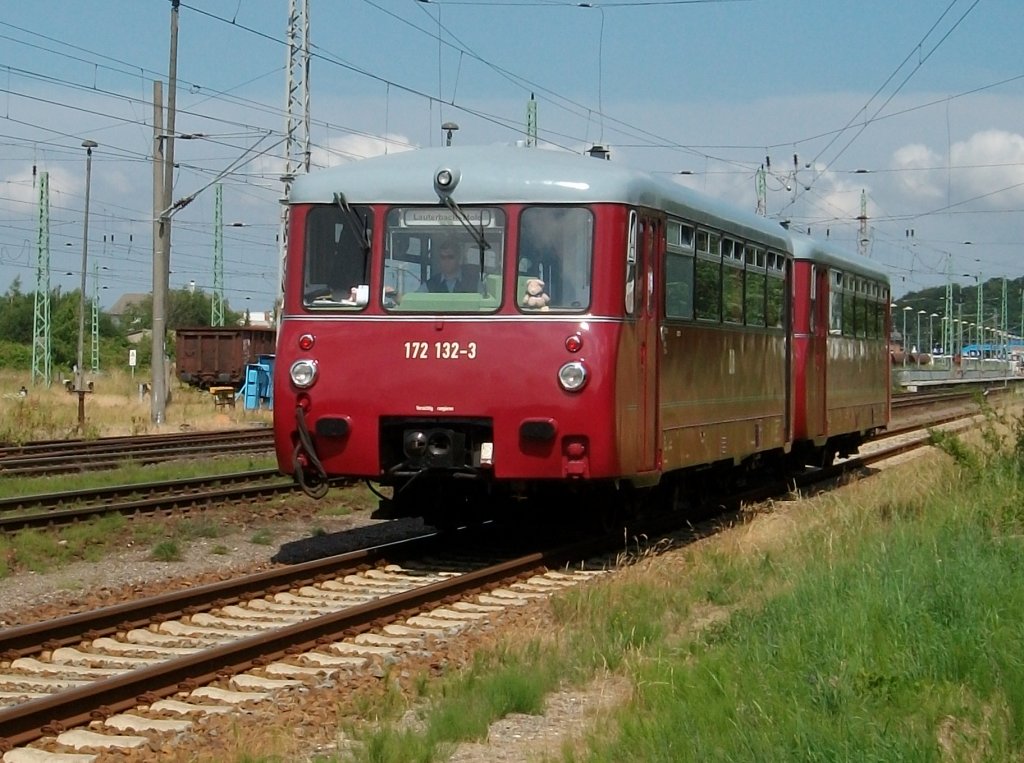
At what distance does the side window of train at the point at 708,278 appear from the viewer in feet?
44.4

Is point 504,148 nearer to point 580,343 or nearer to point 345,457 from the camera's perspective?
point 580,343

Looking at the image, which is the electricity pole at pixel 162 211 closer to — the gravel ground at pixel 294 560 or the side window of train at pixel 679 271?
the gravel ground at pixel 294 560

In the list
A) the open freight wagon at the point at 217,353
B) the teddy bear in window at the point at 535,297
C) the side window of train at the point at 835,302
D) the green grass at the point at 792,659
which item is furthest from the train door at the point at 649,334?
the open freight wagon at the point at 217,353

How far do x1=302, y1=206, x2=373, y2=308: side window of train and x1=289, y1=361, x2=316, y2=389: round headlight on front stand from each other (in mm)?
478

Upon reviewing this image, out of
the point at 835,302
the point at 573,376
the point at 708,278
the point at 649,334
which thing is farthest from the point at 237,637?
the point at 835,302

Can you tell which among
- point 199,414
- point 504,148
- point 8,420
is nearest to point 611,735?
point 504,148

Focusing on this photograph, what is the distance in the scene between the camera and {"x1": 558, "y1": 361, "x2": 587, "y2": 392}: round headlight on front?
11.1m

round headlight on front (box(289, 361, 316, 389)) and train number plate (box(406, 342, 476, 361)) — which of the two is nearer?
train number plate (box(406, 342, 476, 361))

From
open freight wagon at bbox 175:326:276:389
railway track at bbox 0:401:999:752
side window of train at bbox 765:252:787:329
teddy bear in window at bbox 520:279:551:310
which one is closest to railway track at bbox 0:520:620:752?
railway track at bbox 0:401:999:752

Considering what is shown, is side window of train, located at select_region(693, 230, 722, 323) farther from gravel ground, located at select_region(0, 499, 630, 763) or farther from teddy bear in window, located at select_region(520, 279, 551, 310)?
gravel ground, located at select_region(0, 499, 630, 763)

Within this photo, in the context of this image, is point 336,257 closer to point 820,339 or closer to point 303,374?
point 303,374

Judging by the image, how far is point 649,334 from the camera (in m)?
12.1

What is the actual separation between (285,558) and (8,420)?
20017mm

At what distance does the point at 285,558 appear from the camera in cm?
1305
